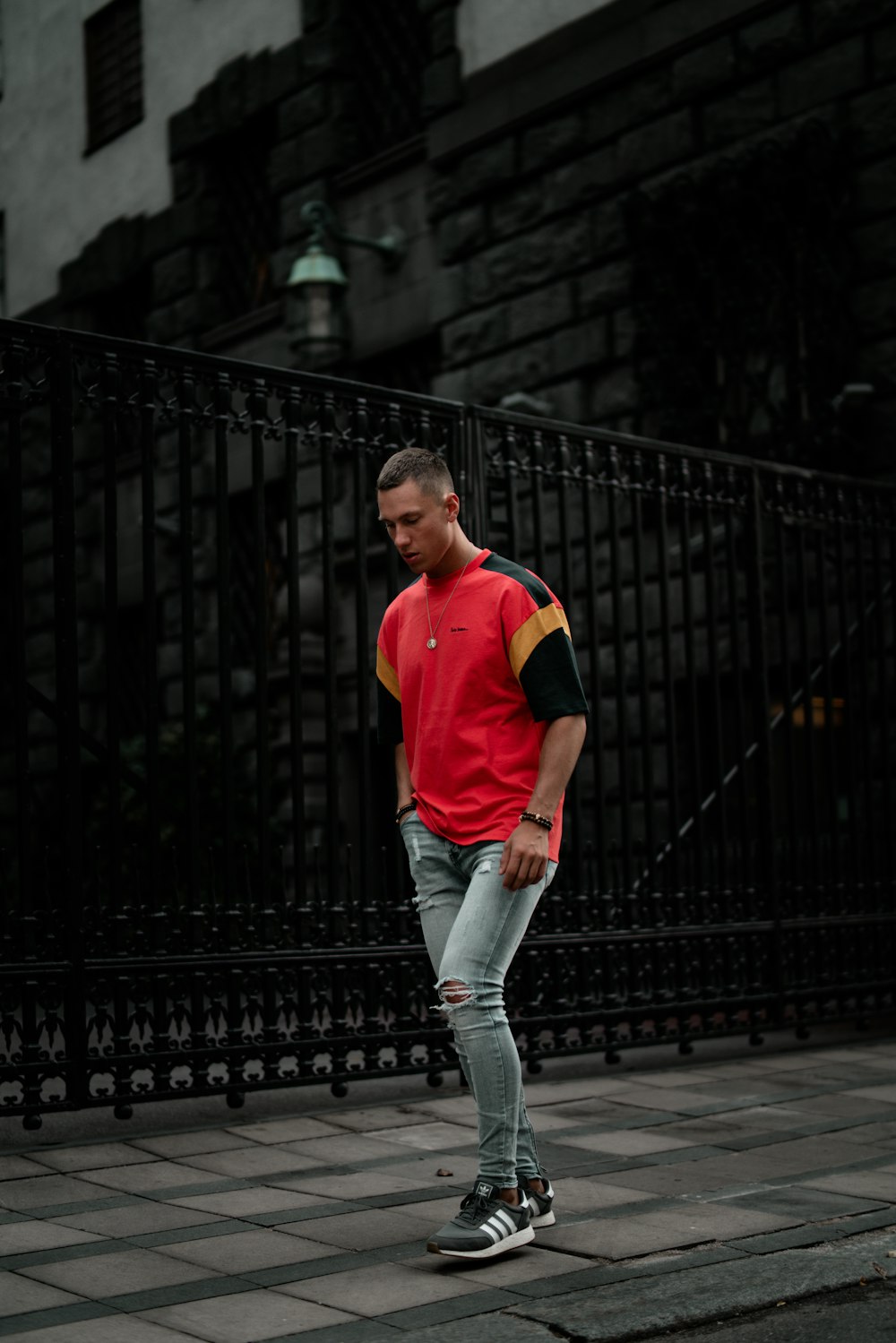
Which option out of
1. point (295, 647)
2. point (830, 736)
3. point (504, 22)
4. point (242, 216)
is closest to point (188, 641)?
point (295, 647)

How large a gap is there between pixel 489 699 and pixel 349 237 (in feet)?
32.9

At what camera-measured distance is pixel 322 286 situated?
13.8 metres

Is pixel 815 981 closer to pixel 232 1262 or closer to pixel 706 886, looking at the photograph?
pixel 706 886

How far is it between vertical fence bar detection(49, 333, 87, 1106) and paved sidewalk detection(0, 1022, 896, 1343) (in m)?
0.44

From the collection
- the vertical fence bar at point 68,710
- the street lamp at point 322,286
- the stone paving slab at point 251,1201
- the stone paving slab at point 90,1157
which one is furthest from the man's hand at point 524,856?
the street lamp at point 322,286

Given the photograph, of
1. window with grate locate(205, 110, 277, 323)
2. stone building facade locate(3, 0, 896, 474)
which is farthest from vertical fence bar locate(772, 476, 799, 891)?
window with grate locate(205, 110, 277, 323)

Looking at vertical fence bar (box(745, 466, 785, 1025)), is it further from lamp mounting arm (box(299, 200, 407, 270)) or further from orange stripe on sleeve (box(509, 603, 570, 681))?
lamp mounting arm (box(299, 200, 407, 270))

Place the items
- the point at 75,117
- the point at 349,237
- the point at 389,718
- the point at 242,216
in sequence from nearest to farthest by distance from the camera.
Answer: the point at 389,718, the point at 349,237, the point at 242,216, the point at 75,117

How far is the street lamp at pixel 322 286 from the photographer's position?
13.6 meters

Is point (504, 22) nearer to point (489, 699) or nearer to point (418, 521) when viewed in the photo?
point (418, 521)

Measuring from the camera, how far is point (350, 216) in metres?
15.3

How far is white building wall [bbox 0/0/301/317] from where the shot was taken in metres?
17.0

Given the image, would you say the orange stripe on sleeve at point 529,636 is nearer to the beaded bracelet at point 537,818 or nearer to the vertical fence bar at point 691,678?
the beaded bracelet at point 537,818

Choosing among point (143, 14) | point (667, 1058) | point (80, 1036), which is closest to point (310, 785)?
point (667, 1058)
